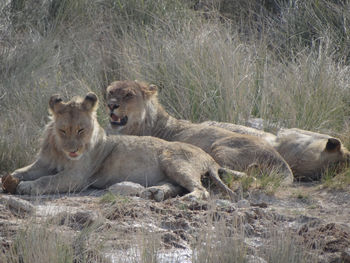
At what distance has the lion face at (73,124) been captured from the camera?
683cm

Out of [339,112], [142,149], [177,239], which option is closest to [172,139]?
[142,149]

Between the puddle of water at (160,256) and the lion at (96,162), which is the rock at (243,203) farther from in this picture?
the puddle of water at (160,256)

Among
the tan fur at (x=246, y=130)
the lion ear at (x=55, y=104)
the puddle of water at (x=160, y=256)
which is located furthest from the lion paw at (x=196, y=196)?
the tan fur at (x=246, y=130)

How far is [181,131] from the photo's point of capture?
345 inches

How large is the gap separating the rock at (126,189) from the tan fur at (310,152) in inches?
90.5

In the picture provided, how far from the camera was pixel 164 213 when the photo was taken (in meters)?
5.83

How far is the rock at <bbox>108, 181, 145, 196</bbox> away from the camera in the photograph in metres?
6.62

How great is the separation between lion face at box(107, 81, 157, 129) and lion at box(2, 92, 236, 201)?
4.12 feet

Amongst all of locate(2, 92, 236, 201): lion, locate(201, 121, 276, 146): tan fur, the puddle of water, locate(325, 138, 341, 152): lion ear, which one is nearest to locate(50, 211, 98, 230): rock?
the puddle of water

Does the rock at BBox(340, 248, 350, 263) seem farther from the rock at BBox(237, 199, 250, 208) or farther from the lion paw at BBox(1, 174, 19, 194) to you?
the lion paw at BBox(1, 174, 19, 194)

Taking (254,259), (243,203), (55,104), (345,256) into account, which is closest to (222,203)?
(243,203)

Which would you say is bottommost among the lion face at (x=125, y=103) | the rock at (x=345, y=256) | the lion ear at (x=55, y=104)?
the rock at (x=345, y=256)

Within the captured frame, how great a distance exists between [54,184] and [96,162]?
2.09 feet

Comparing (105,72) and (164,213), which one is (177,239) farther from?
(105,72)
